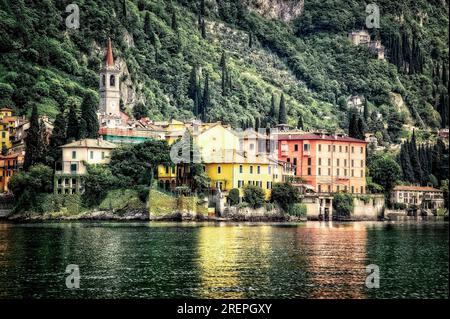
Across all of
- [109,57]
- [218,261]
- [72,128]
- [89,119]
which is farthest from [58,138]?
[218,261]

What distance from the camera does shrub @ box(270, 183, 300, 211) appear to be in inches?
5217

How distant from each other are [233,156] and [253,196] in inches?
234

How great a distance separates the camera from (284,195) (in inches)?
5217

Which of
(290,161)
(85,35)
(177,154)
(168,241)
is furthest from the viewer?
(85,35)

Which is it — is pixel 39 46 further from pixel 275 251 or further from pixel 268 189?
pixel 275 251

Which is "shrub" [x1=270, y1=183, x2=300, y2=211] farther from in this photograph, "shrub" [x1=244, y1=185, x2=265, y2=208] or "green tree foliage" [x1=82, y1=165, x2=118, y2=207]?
"green tree foliage" [x1=82, y1=165, x2=118, y2=207]

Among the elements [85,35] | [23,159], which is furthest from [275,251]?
[85,35]

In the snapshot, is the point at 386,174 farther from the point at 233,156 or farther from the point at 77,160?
the point at 77,160

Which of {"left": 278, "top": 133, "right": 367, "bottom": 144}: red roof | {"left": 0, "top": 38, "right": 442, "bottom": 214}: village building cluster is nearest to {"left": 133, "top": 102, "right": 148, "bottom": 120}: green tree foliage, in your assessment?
{"left": 0, "top": 38, "right": 442, "bottom": 214}: village building cluster

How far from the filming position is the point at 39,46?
182m

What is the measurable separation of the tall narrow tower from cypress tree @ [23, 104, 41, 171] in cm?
3804

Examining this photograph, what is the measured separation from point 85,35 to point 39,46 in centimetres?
1395

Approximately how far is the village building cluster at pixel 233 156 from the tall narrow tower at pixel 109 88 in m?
1.82
